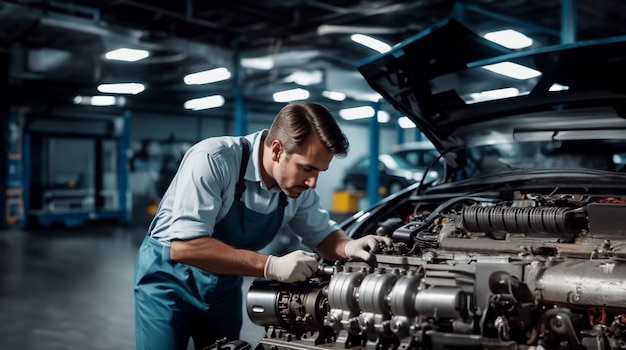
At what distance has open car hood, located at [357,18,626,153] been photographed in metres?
2.54

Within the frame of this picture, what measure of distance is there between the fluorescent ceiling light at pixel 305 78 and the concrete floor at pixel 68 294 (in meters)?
2.59

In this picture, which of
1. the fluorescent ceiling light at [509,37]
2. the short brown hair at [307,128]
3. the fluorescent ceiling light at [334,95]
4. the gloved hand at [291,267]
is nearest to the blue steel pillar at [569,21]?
the fluorescent ceiling light at [509,37]

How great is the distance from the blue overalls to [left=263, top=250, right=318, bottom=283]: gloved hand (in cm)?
24

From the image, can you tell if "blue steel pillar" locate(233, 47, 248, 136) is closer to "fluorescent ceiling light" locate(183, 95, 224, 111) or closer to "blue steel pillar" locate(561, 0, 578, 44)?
"fluorescent ceiling light" locate(183, 95, 224, 111)

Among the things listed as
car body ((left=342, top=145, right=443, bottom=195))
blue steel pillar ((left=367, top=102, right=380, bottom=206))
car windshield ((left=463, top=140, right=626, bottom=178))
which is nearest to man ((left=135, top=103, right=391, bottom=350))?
car windshield ((left=463, top=140, right=626, bottom=178))

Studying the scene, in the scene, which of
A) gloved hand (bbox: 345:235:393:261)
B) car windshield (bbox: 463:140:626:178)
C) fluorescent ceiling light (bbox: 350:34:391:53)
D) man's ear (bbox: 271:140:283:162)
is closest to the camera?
man's ear (bbox: 271:140:283:162)

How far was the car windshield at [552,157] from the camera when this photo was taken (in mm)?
3002

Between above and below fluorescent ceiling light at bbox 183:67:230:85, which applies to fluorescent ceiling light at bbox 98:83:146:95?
below

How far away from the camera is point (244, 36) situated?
8.30 meters

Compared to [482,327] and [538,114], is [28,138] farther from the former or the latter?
[482,327]

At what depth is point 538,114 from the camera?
9.28 ft

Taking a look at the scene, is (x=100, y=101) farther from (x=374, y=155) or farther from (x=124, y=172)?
(x=374, y=155)

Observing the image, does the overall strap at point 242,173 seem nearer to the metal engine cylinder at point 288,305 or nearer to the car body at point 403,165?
the metal engine cylinder at point 288,305

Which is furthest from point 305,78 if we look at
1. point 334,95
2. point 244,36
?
point 244,36
